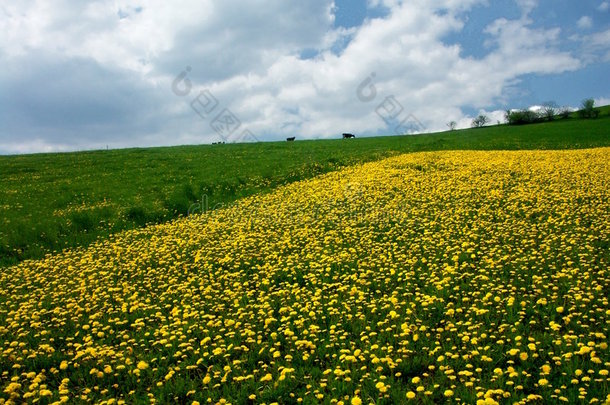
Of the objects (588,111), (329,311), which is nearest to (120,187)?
(329,311)

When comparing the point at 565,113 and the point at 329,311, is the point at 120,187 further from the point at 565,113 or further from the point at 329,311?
the point at 565,113

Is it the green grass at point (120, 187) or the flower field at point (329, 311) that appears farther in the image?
the green grass at point (120, 187)

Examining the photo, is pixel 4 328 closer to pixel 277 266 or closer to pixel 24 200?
pixel 277 266

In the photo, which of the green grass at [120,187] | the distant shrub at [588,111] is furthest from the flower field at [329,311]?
the distant shrub at [588,111]

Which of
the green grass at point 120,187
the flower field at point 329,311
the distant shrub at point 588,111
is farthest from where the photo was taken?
the distant shrub at point 588,111

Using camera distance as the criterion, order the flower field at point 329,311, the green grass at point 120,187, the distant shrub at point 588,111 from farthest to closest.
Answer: the distant shrub at point 588,111, the green grass at point 120,187, the flower field at point 329,311

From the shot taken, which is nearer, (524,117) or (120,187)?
(120,187)

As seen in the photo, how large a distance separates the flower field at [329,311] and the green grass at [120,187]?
7.31 feet

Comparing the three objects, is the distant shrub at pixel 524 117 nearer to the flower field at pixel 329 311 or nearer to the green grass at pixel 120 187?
the green grass at pixel 120 187

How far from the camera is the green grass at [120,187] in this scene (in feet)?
50.2

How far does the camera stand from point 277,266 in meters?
10.2

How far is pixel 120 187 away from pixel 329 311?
64.9 feet

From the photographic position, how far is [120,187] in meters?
23.6

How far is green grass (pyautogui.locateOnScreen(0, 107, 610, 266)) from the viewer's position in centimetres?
1531
